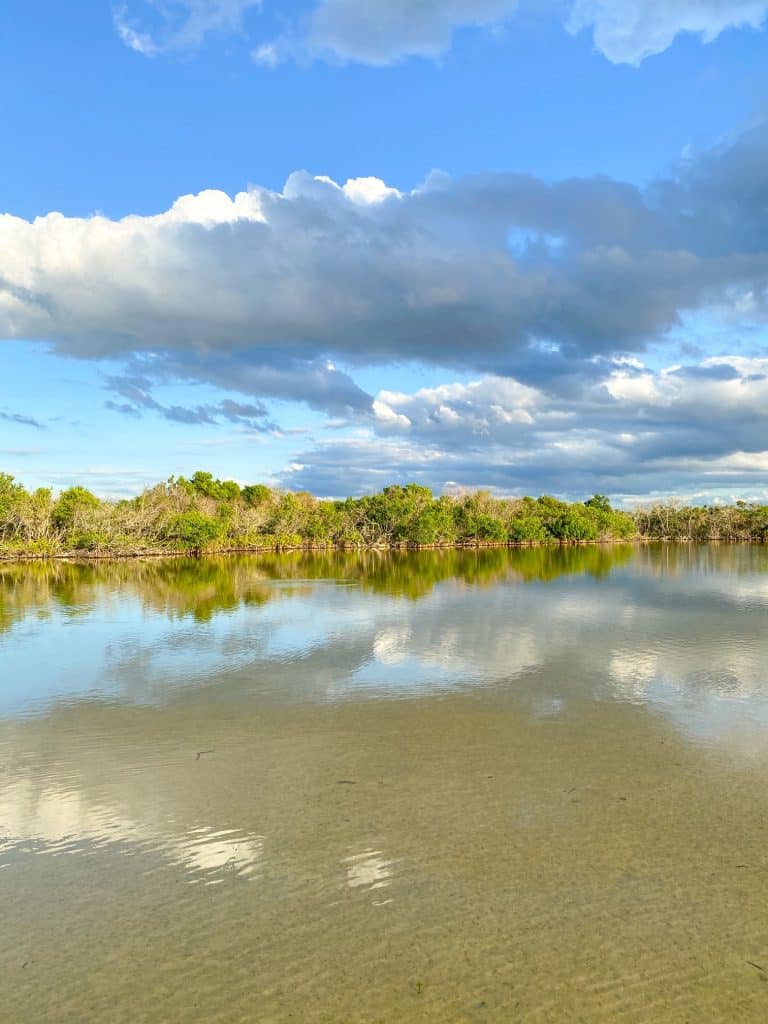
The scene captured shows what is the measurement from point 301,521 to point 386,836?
Result: 81404 mm

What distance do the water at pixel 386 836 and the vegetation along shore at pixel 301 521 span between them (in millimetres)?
57732

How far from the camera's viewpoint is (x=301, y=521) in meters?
87.9

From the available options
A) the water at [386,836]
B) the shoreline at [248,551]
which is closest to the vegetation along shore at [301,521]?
the shoreline at [248,551]

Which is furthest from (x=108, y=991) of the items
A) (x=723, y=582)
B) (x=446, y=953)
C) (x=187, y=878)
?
(x=723, y=582)

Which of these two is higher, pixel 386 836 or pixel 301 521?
pixel 301 521

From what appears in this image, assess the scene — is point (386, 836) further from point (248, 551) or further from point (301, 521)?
point (301, 521)

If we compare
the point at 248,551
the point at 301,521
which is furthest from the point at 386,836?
the point at 301,521

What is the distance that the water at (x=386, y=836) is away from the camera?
5.03 m

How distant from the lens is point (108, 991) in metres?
5.01

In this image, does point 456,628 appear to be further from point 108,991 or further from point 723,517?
point 723,517

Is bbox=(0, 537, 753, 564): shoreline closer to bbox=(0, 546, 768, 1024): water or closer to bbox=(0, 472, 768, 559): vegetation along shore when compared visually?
bbox=(0, 472, 768, 559): vegetation along shore

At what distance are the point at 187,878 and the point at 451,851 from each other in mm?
2616

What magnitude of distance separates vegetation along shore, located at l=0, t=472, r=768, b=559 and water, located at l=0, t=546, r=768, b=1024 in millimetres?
57732

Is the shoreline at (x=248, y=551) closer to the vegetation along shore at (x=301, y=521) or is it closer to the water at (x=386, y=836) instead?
the vegetation along shore at (x=301, y=521)
